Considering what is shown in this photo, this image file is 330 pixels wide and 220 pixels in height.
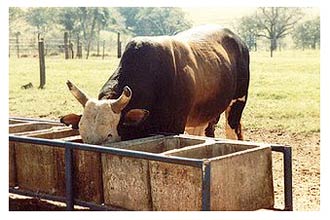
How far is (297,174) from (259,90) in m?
5.39

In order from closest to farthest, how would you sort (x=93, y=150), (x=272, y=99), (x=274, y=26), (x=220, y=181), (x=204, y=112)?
(x=220, y=181)
(x=93, y=150)
(x=204, y=112)
(x=272, y=99)
(x=274, y=26)

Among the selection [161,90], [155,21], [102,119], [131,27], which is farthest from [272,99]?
[102,119]

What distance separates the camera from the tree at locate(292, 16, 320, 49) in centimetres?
1117

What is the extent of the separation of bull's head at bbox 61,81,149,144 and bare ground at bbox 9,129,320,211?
62 centimetres

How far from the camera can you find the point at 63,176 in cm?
440

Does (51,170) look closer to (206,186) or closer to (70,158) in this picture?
(70,158)

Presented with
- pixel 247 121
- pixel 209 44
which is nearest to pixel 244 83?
pixel 209 44

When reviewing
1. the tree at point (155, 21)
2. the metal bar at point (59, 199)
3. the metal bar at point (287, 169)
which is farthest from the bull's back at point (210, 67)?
the tree at point (155, 21)

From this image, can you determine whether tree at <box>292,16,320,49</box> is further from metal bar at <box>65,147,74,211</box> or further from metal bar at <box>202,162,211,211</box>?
metal bar at <box>202,162,211,211</box>

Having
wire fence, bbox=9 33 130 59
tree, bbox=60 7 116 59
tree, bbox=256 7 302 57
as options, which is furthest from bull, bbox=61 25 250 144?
wire fence, bbox=9 33 130 59

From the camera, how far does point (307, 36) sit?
41.7 ft

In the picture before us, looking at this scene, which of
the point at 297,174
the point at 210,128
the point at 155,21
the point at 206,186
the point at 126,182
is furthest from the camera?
the point at 155,21

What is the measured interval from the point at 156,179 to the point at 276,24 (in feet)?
35.6

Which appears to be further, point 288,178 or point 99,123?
Answer: point 99,123
